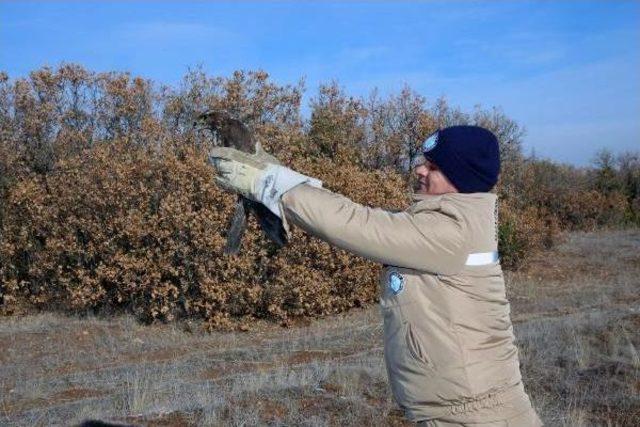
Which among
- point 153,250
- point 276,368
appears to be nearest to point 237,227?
point 276,368

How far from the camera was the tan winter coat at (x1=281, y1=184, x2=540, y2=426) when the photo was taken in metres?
2.33

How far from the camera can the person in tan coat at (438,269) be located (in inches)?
91.8

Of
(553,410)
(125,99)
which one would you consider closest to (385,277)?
(553,410)

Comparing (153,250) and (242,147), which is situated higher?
(242,147)

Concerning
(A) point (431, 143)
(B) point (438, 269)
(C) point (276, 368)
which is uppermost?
(A) point (431, 143)

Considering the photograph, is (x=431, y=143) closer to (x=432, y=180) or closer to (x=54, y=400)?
(x=432, y=180)

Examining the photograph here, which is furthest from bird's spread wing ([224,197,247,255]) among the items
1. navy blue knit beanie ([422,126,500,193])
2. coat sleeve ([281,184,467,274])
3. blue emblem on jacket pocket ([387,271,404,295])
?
navy blue knit beanie ([422,126,500,193])

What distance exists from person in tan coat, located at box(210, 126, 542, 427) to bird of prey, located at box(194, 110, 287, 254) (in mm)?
67

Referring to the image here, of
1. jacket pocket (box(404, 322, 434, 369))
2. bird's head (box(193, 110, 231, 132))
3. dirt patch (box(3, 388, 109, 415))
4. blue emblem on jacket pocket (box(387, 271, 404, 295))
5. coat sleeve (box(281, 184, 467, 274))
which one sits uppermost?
bird's head (box(193, 110, 231, 132))

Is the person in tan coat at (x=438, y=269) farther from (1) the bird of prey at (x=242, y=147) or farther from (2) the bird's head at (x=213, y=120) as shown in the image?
(2) the bird's head at (x=213, y=120)

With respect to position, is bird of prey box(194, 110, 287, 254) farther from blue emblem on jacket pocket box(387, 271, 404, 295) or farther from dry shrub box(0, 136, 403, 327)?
dry shrub box(0, 136, 403, 327)

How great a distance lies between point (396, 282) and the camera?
96.6 inches

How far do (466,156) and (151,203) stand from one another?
40.8 ft

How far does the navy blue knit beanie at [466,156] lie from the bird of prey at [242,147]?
55 centimetres
